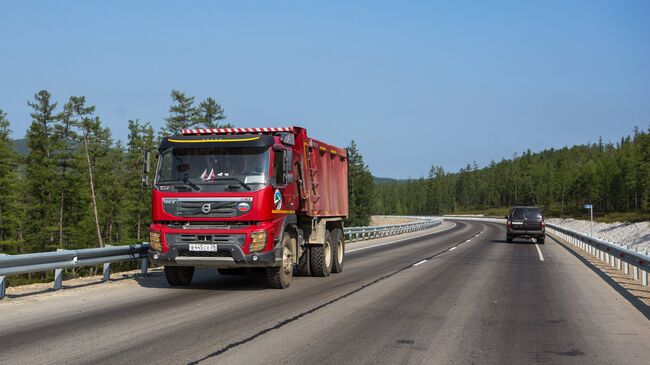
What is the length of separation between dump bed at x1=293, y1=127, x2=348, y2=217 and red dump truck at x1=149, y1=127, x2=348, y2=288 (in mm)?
202

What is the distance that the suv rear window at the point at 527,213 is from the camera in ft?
113

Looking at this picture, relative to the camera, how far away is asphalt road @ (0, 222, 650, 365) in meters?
6.28

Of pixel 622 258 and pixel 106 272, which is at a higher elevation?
pixel 622 258

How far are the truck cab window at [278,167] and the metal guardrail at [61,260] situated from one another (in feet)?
14.0

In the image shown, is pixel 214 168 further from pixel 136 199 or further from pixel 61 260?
pixel 136 199

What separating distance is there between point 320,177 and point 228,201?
3811 mm

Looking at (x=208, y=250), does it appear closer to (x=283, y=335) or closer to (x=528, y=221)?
(x=283, y=335)

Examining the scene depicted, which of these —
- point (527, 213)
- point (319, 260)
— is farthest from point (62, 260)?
point (527, 213)

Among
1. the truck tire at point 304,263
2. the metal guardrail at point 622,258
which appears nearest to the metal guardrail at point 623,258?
the metal guardrail at point 622,258

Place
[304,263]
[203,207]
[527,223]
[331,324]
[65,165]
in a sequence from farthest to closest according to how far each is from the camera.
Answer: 1. [65,165]
2. [527,223]
3. [304,263]
4. [203,207]
5. [331,324]

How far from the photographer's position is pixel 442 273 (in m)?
16.1

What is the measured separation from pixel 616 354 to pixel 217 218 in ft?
22.8

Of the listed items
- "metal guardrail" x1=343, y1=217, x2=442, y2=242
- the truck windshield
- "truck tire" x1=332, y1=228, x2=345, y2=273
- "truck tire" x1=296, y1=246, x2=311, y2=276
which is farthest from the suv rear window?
the truck windshield

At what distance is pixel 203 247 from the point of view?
36.2ft
